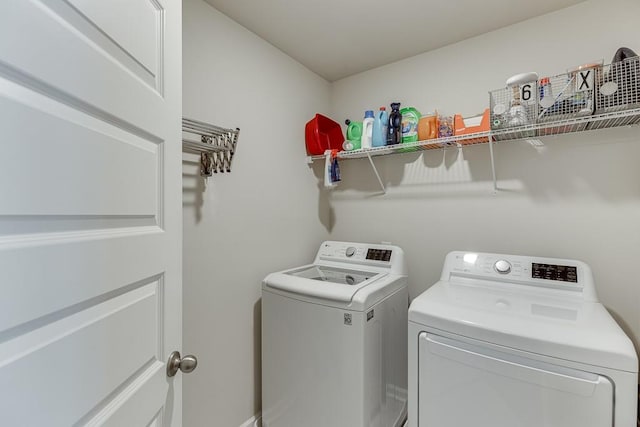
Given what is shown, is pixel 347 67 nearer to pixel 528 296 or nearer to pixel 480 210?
pixel 480 210

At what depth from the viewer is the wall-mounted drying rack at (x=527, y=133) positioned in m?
1.32

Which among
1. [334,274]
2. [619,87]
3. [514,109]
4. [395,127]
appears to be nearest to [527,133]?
[514,109]

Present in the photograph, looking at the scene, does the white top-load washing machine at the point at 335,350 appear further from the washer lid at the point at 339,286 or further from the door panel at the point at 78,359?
the door panel at the point at 78,359

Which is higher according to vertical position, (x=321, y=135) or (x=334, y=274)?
(x=321, y=135)

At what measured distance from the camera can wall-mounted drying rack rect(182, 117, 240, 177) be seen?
1.45 m

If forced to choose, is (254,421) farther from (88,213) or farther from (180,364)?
(88,213)

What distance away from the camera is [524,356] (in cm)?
103

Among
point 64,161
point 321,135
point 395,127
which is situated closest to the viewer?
point 64,161

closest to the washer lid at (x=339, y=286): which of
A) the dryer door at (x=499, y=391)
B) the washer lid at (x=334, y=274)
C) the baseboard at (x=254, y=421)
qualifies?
the washer lid at (x=334, y=274)

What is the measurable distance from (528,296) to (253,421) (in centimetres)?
173

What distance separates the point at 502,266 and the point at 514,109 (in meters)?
0.81

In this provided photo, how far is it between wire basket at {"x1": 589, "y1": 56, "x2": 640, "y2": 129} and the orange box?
48cm

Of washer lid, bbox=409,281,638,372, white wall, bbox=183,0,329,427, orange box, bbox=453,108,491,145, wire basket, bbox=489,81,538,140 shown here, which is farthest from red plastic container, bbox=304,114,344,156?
washer lid, bbox=409,281,638,372

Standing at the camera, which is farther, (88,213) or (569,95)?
(569,95)
